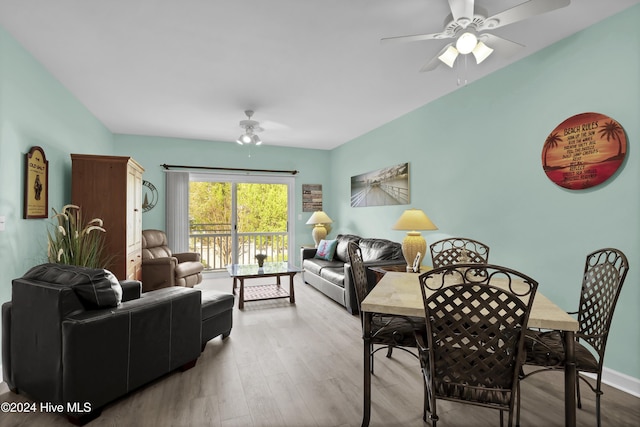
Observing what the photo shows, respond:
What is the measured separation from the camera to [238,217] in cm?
620

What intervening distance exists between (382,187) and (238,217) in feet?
9.51

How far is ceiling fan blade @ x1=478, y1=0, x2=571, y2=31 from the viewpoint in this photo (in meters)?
1.62

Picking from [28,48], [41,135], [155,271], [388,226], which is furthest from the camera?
[388,226]

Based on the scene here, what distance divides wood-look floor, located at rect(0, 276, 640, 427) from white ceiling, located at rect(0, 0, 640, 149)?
2552mm

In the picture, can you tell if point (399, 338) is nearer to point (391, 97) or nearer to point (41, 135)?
point (391, 97)

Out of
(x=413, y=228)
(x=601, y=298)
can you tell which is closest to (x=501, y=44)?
(x=601, y=298)

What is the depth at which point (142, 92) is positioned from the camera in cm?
354

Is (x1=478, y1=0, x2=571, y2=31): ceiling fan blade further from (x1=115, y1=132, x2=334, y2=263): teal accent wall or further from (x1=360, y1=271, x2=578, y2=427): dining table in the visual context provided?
(x1=115, y1=132, x2=334, y2=263): teal accent wall

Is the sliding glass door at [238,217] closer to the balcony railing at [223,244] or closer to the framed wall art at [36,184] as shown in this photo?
the balcony railing at [223,244]

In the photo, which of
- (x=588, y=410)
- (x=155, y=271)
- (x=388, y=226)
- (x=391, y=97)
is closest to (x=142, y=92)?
(x=155, y=271)

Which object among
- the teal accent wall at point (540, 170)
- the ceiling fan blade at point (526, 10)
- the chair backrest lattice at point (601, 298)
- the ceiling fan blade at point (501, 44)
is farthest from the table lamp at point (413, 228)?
the ceiling fan blade at point (526, 10)

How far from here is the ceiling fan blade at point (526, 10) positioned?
5.30 ft

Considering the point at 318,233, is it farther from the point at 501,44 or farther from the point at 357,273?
the point at 501,44

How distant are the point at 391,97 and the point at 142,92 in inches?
111
